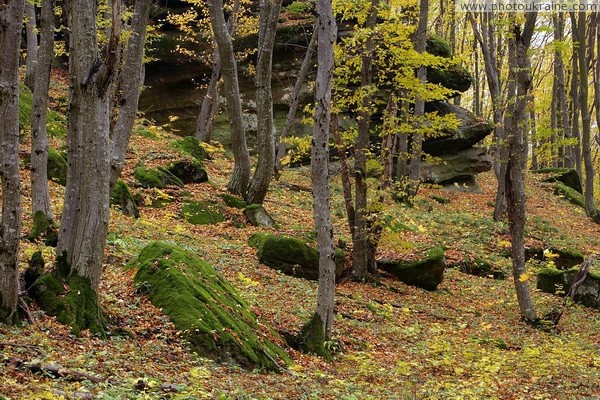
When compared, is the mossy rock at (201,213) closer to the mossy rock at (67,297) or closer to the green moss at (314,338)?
the green moss at (314,338)

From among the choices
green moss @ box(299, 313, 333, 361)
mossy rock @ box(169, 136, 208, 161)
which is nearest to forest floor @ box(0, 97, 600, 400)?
green moss @ box(299, 313, 333, 361)

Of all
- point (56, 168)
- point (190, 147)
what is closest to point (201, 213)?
point (56, 168)

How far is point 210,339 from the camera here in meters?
7.73

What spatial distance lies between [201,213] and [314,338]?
275 inches

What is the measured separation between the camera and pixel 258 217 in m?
16.0

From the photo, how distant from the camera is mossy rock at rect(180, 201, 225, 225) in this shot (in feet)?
49.8

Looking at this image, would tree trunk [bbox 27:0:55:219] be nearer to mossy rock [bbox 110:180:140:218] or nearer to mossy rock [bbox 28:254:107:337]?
mossy rock [bbox 110:180:140:218]

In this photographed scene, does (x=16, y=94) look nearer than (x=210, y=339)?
Yes

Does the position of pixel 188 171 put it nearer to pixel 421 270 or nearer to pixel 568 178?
pixel 421 270

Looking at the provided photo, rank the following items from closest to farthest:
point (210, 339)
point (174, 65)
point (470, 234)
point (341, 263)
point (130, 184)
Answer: point (210, 339) → point (341, 263) → point (130, 184) → point (470, 234) → point (174, 65)

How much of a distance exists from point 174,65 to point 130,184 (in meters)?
14.0

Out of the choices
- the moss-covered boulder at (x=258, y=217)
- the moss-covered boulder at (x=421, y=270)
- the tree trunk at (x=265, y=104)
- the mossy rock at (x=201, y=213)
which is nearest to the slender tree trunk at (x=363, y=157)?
the moss-covered boulder at (x=421, y=270)

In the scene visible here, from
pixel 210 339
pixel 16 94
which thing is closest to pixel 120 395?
pixel 210 339

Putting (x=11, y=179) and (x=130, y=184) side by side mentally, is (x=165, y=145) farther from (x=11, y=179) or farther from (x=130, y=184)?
(x=11, y=179)
